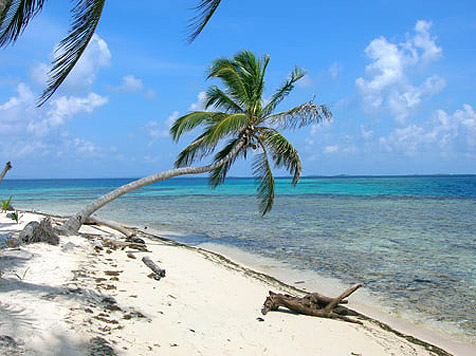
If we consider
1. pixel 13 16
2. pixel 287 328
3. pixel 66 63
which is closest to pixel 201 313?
pixel 287 328

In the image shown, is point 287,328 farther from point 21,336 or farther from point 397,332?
point 21,336

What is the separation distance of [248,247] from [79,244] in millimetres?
5881

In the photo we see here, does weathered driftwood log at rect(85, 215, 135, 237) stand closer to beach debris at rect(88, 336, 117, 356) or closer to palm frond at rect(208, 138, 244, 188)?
palm frond at rect(208, 138, 244, 188)

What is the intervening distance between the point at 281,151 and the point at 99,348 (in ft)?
29.1

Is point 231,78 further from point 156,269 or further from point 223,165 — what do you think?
point 156,269

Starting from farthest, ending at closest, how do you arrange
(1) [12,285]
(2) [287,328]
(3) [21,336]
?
(2) [287,328]
(1) [12,285]
(3) [21,336]

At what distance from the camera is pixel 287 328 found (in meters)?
5.12

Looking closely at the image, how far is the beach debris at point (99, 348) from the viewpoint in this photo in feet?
11.0

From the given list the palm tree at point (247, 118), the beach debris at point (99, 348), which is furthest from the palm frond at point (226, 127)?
the beach debris at point (99, 348)

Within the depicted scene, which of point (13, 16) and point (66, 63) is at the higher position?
point (13, 16)

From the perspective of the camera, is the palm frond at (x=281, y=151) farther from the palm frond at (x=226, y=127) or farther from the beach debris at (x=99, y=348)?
the beach debris at (x=99, y=348)

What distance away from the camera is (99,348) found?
343 centimetres

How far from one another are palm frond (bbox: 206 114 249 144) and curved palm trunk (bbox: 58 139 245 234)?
0.90m

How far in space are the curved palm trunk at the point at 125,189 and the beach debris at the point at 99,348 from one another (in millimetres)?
5782
